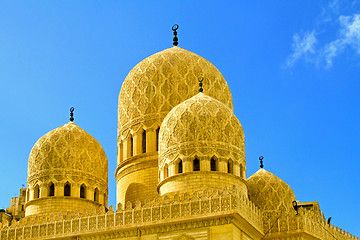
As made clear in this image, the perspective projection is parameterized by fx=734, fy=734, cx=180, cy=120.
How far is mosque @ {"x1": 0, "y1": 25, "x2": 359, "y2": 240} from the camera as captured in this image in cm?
2470

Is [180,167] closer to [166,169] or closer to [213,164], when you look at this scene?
[166,169]

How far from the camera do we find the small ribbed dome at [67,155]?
99.3ft

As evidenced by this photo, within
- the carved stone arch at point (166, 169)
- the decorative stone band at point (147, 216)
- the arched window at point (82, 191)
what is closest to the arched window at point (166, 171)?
the carved stone arch at point (166, 169)

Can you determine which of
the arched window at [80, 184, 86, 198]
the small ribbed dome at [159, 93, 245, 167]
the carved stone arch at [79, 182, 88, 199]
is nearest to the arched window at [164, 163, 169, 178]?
the small ribbed dome at [159, 93, 245, 167]

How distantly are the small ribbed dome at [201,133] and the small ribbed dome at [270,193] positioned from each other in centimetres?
312

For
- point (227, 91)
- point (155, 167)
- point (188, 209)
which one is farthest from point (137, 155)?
point (188, 209)

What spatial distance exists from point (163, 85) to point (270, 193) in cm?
654

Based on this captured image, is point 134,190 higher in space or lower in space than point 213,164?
higher

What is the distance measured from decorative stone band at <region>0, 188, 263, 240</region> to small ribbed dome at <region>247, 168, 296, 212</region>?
348 centimetres

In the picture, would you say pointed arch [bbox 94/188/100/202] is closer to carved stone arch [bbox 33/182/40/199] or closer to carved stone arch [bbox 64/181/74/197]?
carved stone arch [bbox 64/181/74/197]

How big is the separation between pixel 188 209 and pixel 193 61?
33.1 ft

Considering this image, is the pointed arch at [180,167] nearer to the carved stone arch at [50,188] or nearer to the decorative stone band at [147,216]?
the decorative stone band at [147,216]

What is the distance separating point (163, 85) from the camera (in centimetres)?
3192

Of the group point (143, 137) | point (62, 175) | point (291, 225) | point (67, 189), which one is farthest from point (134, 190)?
point (291, 225)
